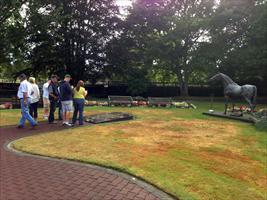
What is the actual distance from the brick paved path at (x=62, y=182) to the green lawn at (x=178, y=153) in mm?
422

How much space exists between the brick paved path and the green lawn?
42 cm

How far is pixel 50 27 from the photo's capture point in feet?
106

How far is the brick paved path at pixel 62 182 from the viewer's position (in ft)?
18.7

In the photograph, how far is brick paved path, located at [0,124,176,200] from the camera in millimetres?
5703

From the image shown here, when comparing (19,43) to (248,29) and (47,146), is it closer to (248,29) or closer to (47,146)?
(248,29)

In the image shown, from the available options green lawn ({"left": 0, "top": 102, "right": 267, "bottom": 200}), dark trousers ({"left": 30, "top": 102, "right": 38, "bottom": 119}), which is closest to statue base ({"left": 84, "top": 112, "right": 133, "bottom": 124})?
green lawn ({"left": 0, "top": 102, "right": 267, "bottom": 200})

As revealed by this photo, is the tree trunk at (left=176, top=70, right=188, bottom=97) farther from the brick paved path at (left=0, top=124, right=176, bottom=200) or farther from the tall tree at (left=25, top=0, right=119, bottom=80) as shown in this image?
the brick paved path at (left=0, top=124, right=176, bottom=200)

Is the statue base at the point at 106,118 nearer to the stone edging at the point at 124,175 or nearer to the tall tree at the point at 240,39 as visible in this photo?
the stone edging at the point at 124,175

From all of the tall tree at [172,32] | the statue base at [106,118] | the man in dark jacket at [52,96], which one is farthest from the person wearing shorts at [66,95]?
the tall tree at [172,32]

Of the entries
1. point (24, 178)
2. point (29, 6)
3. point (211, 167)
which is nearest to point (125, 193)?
point (24, 178)

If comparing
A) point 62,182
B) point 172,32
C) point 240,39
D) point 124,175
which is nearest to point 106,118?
point 124,175

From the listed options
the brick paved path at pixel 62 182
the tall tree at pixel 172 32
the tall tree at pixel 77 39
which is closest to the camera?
the brick paved path at pixel 62 182

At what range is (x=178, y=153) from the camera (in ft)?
29.4

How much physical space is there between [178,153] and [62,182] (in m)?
3.71
